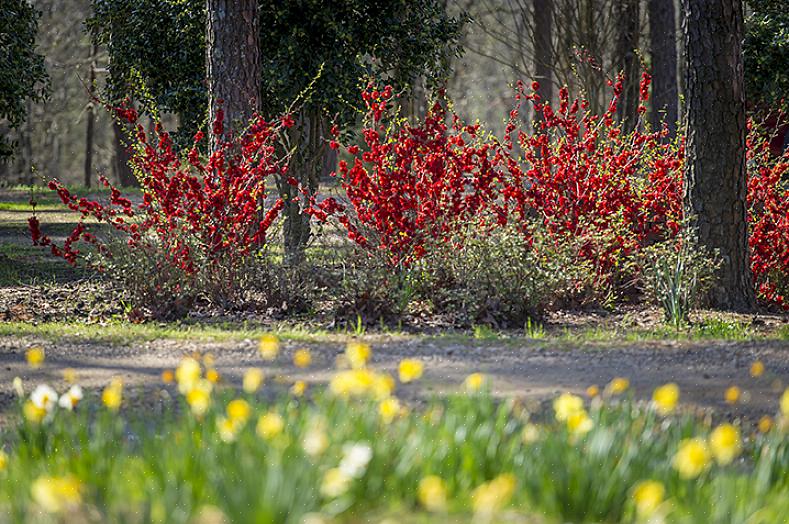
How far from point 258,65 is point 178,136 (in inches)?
140

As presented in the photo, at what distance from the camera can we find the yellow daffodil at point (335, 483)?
2666mm

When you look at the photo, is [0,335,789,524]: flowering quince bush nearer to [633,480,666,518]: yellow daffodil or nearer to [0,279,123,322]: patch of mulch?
[633,480,666,518]: yellow daffodil

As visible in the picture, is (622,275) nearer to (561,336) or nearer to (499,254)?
(499,254)

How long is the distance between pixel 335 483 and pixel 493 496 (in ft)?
1.99

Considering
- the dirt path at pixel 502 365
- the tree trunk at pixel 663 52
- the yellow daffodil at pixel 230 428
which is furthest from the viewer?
the tree trunk at pixel 663 52

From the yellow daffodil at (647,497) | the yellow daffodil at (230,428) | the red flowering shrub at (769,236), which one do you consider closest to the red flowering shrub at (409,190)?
the red flowering shrub at (769,236)

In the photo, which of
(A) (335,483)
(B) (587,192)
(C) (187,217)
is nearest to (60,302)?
(C) (187,217)

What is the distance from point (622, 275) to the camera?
9523 millimetres

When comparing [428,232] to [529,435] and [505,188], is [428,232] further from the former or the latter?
[529,435]

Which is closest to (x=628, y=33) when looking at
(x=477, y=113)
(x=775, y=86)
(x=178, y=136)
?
(x=775, y=86)

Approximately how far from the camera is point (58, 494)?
255cm

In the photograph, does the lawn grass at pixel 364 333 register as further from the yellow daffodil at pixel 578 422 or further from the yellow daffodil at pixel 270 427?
the yellow daffodil at pixel 270 427

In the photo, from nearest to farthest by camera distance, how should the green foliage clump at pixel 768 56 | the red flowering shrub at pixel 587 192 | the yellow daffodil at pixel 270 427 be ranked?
the yellow daffodil at pixel 270 427 < the red flowering shrub at pixel 587 192 < the green foliage clump at pixel 768 56

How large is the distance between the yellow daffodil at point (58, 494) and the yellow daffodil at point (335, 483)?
0.62 metres
